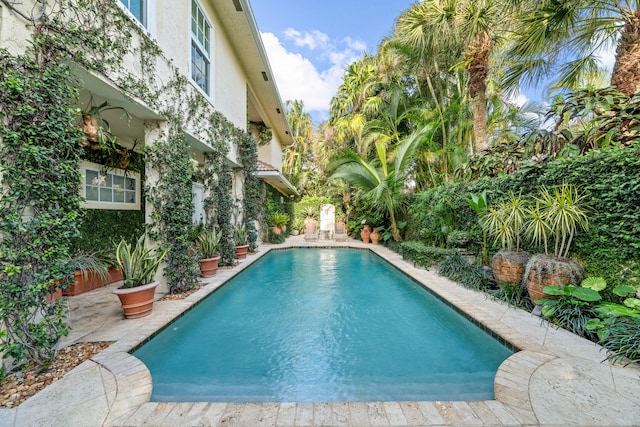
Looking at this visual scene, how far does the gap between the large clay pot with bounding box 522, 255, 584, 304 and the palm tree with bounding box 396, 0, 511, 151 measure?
4.73 metres

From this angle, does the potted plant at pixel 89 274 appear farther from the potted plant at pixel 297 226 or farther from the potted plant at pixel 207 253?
the potted plant at pixel 297 226

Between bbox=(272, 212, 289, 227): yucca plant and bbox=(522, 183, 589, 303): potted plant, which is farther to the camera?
bbox=(272, 212, 289, 227): yucca plant

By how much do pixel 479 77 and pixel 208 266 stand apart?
923 centimetres

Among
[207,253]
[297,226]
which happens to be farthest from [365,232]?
[207,253]

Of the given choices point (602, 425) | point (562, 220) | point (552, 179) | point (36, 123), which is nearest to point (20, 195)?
point (36, 123)

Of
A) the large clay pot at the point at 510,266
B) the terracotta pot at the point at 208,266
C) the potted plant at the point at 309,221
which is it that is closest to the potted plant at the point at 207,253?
the terracotta pot at the point at 208,266

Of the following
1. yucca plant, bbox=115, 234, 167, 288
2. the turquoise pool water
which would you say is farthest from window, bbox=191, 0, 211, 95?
the turquoise pool water

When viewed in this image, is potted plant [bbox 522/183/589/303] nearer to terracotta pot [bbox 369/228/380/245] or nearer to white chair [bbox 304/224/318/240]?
terracotta pot [bbox 369/228/380/245]

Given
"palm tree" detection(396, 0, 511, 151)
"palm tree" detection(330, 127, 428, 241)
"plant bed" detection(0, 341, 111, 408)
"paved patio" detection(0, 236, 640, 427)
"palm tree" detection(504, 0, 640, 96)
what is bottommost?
"paved patio" detection(0, 236, 640, 427)

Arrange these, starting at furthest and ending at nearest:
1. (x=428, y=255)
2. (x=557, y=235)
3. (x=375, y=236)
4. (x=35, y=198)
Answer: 1. (x=375, y=236)
2. (x=428, y=255)
3. (x=557, y=235)
4. (x=35, y=198)

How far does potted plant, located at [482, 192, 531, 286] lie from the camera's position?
4.60 m

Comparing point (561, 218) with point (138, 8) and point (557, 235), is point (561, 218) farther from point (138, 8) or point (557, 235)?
point (138, 8)

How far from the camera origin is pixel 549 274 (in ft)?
12.8

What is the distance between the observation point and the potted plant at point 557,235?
382cm
